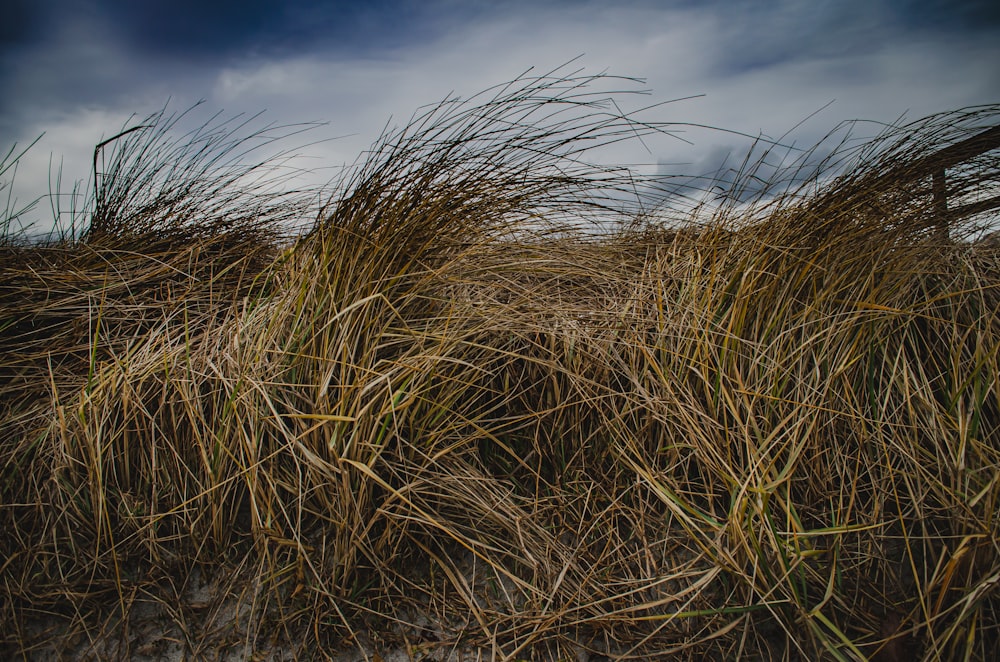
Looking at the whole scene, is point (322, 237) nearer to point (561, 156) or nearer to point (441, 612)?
point (561, 156)

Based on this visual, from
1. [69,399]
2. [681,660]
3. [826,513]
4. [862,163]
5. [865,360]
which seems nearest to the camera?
[681,660]

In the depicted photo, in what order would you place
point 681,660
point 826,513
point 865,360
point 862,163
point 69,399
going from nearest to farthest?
point 681,660 < point 826,513 < point 865,360 < point 69,399 < point 862,163

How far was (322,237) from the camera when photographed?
4.63ft

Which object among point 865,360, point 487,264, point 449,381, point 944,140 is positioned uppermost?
point 944,140

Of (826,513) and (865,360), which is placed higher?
(865,360)

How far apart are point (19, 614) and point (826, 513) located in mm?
1540

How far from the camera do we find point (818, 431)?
1.10 m

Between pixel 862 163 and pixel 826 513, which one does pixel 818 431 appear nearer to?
pixel 826 513

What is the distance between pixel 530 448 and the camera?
4.07ft

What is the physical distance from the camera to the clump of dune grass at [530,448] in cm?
97

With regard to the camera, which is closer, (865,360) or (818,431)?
(818,431)

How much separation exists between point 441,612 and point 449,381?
426mm

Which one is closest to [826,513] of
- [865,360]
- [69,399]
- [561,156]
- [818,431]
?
[818,431]

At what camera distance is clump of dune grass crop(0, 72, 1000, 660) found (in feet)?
3.18
